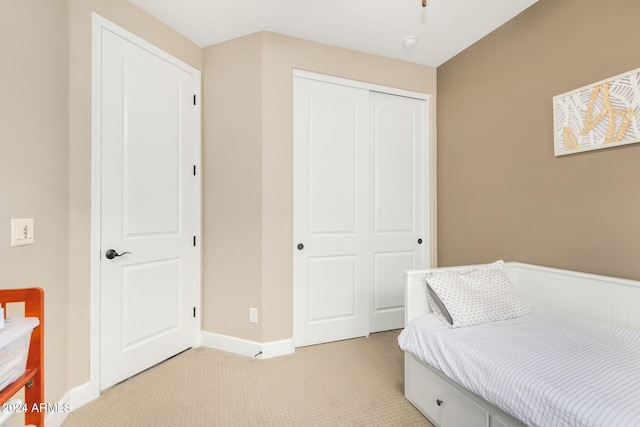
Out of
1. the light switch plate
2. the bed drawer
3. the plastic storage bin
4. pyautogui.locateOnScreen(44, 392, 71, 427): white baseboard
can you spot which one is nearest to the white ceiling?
the light switch plate

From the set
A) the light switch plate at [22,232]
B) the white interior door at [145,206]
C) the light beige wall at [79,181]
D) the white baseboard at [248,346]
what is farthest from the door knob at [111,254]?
the white baseboard at [248,346]

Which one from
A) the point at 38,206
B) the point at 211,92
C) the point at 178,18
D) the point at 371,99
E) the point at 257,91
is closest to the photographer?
the point at 38,206

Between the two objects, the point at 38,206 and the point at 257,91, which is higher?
the point at 257,91

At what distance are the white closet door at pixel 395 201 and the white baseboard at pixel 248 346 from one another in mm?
863

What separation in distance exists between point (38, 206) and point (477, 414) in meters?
2.28

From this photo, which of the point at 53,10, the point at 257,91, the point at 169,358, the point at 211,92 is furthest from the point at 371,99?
the point at 169,358

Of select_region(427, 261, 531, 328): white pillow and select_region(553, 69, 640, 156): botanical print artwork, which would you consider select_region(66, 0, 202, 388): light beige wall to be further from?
select_region(553, 69, 640, 156): botanical print artwork

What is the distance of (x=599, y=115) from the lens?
168 centimetres

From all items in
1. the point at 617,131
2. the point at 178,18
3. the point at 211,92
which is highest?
the point at 178,18

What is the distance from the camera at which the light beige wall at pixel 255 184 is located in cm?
233

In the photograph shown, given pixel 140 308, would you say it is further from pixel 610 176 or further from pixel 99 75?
pixel 610 176

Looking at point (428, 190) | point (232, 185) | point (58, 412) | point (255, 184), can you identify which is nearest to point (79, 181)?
point (232, 185)

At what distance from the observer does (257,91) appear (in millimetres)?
2338

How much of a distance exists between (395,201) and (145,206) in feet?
6.86
